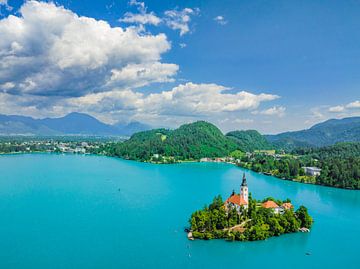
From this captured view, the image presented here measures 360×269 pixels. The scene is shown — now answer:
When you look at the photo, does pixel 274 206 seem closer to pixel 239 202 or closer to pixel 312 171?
pixel 239 202

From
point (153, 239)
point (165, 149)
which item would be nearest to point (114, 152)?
point (165, 149)

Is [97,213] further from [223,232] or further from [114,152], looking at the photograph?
[114,152]

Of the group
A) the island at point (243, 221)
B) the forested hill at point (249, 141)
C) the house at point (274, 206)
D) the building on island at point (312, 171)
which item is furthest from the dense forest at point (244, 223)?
the forested hill at point (249, 141)

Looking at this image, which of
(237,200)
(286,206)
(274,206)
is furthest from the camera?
(286,206)

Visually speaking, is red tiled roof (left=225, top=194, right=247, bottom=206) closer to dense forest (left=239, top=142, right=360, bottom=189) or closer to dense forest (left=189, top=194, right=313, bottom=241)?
dense forest (left=189, top=194, right=313, bottom=241)

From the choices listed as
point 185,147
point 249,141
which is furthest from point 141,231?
point 249,141
